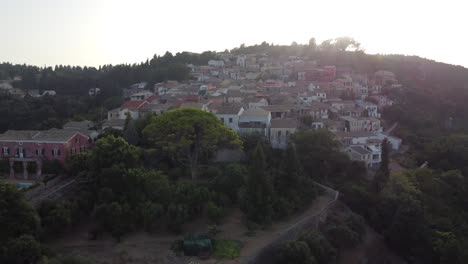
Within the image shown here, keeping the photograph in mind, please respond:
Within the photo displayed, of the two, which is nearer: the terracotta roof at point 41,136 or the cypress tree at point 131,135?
the terracotta roof at point 41,136

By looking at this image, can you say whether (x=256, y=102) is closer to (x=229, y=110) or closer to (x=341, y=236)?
(x=229, y=110)

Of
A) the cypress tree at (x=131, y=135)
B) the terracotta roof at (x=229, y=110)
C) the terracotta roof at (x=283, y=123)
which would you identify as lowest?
the cypress tree at (x=131, y=135)

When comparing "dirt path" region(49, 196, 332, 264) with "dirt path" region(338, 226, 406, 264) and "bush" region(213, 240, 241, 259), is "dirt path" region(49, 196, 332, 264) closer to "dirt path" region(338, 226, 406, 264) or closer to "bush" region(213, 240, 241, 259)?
"bush" region(213, 240, 241, 259)

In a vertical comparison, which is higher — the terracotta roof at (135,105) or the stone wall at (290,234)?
the terracotta roof at (135,105)

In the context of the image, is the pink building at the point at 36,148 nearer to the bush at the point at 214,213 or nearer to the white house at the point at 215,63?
the bush at the point at 214,213

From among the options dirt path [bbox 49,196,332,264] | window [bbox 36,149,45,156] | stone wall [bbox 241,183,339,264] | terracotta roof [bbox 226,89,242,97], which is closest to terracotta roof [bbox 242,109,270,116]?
terracotta roof [bbox 226,89,242,97]

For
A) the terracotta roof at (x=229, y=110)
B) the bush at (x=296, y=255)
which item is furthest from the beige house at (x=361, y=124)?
the bush at (x=296, y=255)
